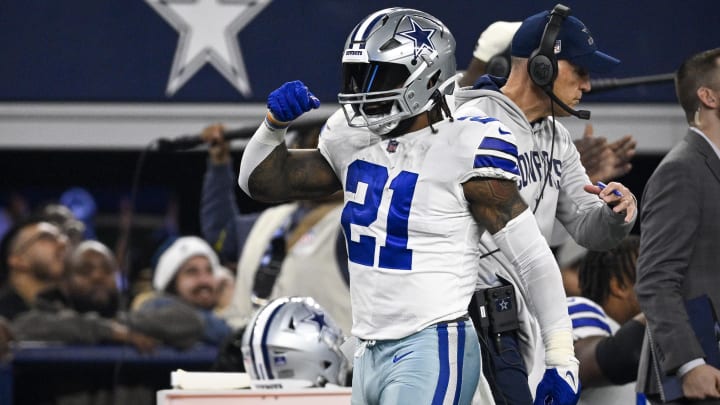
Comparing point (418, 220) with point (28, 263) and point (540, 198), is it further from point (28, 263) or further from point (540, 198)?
point (28, 263)

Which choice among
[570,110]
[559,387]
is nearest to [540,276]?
[559,387]

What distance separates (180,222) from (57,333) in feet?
6.92

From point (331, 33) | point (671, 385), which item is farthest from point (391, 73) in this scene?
point (331, 33)

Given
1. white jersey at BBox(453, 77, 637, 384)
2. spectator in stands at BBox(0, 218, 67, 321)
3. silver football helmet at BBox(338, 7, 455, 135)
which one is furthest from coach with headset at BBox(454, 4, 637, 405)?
spectator in stands at BBox(0, 218, 67, 321)

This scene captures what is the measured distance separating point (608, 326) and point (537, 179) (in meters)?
0.97

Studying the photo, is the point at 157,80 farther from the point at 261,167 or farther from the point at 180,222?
the point at 261,167

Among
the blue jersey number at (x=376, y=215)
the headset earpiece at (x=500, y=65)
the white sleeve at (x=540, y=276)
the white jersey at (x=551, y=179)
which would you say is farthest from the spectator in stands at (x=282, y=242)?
the white sleeve at (x=540, y=276)

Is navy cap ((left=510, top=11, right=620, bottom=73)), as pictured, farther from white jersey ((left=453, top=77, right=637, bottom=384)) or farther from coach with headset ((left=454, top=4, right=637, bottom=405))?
white jersey ((left=453, top=77, right=637, bottom=384))

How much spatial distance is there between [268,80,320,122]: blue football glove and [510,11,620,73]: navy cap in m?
0.77

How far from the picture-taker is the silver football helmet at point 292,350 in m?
4.97

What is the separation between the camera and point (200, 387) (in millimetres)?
4719

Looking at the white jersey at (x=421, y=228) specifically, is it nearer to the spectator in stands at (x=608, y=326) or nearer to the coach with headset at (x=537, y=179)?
the coach with headset at (x=537, y=179)

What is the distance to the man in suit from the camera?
4.37 m

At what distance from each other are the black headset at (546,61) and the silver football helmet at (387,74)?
39 cm
